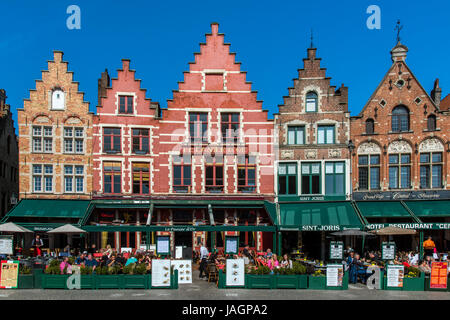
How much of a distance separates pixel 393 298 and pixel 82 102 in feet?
69.6

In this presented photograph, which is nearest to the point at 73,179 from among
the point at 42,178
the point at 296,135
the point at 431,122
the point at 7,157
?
the point at 42,178

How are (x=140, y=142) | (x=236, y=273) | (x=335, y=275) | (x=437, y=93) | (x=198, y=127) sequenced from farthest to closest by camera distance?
(x=198, y=127) → (x=140, y=142) → (x=437, y=93) → (x=335, y=275) → (x=236, y=273)

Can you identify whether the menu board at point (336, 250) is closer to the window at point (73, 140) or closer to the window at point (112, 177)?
the window at point (112, 177)

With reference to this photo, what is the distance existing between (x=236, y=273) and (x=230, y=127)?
13.1m

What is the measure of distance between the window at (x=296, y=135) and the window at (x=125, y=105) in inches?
405

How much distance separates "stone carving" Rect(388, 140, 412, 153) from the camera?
2803cm

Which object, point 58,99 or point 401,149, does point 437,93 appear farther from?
point 58,99

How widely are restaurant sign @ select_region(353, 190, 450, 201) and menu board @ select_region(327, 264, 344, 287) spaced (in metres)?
11.0

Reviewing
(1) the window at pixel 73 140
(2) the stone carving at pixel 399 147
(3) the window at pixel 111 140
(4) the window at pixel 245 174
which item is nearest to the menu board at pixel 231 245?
(4) the window at pixel 245 174

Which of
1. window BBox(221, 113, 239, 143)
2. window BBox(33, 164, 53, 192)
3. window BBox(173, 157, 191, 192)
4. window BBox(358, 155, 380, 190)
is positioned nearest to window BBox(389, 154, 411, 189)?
window BBox(358, 155, 380, 190)

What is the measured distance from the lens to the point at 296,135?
95.0ft

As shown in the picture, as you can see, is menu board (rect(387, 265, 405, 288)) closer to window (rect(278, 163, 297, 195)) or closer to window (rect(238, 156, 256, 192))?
window (rect(278, 163, 297, 195))

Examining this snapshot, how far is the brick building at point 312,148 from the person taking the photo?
28219 mm

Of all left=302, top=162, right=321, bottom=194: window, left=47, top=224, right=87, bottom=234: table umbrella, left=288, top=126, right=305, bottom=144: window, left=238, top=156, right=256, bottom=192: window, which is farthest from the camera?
left=288, top=126, right=305, bottom=144: window
